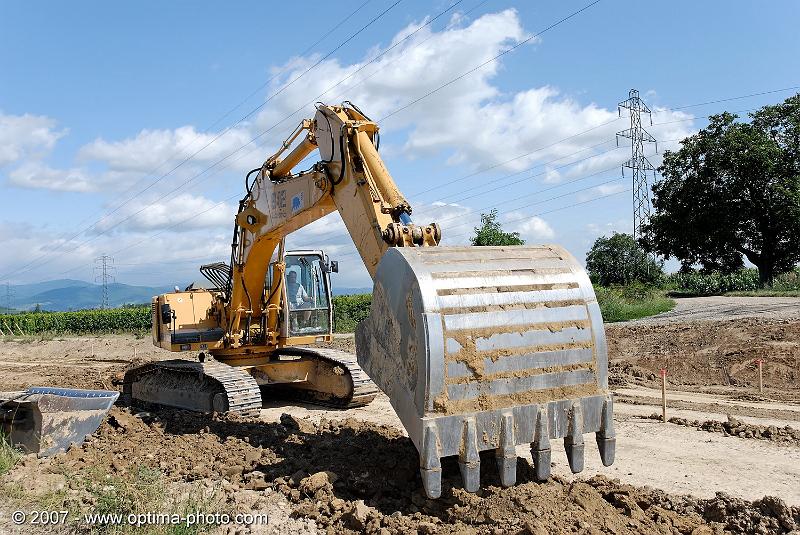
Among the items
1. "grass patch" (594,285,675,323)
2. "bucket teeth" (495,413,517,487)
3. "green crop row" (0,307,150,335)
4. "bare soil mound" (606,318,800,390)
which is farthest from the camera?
"green crop row" (0,307,150,335)

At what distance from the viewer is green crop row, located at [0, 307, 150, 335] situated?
37.2 m

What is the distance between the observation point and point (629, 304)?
101 ft

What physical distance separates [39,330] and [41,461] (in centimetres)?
3633

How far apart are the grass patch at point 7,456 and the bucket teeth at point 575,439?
208 inches

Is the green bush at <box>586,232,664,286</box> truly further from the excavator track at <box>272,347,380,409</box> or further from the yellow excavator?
the yellow excavator

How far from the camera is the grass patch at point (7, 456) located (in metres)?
6.76

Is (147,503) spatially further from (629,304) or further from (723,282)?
(723,282)

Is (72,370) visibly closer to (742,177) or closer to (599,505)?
(599,505)

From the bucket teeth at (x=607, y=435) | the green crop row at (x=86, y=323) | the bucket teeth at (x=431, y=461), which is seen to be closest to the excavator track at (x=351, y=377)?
the bucket teeth at (x=607, y=435)

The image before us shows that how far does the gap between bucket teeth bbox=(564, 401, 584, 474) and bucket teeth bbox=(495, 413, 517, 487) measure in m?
0.51

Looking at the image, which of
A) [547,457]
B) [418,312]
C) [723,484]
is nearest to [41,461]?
[418,312]

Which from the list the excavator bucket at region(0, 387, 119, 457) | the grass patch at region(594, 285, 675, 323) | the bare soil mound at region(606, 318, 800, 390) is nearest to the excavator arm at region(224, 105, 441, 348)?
the excavator bucket at region(0, 387, 119, 457)

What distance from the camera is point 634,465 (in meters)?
7.14

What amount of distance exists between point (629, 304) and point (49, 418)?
1055 inches
